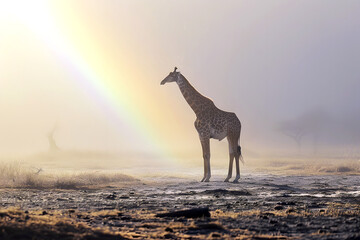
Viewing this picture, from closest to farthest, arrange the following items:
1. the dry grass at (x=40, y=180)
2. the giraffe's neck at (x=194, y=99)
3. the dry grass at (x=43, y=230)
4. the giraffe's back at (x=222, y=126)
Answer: the dry grass at (x=43, y=230)
the dry grass at (x=40, y=180)
the giraffe's back at (x=222, y=126)
the giraffe's neck at (x=194, y=99)

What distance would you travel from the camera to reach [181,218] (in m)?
14.1

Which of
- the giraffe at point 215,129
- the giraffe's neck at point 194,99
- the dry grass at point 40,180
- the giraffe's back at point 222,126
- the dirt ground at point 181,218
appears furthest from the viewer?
the giraffe's neck at point 194,99

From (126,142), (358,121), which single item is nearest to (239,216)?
(126,142)

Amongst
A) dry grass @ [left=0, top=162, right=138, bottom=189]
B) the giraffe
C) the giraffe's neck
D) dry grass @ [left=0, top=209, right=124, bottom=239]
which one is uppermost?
the giraffe's neck

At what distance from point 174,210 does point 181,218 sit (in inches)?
85.7

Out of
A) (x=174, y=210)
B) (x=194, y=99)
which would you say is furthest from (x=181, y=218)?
(x=194, y=99)

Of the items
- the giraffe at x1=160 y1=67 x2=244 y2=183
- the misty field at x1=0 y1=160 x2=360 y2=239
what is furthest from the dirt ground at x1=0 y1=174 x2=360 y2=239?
the giraffe at x1=160 y1=67 x2=244 y2=183

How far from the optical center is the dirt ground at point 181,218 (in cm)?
1155

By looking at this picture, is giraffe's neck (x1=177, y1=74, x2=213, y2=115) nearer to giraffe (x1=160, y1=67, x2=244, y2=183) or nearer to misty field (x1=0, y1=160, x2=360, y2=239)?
giraffe (x1=160, y1=67, x2=244, y2=183)

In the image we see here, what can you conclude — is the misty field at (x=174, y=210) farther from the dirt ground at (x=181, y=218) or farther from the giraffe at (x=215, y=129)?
the giraffe at (x=215, y=129)

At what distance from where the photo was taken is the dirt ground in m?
11.5

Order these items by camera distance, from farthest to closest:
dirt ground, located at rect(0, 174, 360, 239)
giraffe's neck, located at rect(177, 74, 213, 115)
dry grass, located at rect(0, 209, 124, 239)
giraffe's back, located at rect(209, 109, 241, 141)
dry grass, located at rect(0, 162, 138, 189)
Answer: giraffe's neck, located at rect(177, 74, 213, 115) → giraffe's back, located at rect(209, 109, 241, 141) → dry grass, located at rect(0, 162, 138, 189) → dirt ground, located at rect(0, 174, 360, 239) → dry grass, located at rect(0, 209, 124, 239)

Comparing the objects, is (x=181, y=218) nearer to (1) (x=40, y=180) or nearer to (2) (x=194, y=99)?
(1) (x=40, y=180)

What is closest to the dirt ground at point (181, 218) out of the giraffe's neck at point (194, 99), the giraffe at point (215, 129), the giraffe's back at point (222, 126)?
the giraffe at point (215, 129)
